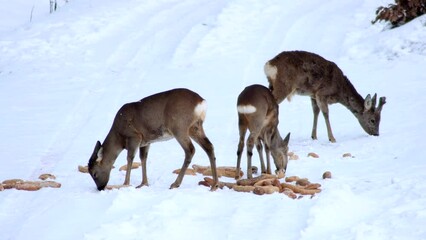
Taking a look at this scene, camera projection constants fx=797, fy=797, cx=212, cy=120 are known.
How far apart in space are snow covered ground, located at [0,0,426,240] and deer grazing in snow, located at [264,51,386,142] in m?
0.37

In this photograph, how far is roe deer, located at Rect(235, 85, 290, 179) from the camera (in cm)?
1178

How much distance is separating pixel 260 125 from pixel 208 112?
5495 millimetres

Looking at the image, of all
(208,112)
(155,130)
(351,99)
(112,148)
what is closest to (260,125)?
(155,130)

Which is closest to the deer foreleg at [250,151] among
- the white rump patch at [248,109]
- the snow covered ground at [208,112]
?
the white rump patch at [248,109]

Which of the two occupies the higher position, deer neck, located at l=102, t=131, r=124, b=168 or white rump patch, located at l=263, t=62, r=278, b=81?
deer neck, located at l=102, t=131, r=124, b=168

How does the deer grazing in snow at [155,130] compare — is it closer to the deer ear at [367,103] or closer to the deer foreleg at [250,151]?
the deer foreleg at [250,151]

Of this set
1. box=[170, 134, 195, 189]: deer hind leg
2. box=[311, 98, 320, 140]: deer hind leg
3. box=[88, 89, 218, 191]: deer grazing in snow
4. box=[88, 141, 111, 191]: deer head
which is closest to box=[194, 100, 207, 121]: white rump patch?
box=[88, 89, 218, 191]: deer grazing in snow

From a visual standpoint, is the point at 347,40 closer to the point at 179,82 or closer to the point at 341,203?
the point at 179,82

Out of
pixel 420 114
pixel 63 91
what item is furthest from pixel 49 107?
pixel 420 114

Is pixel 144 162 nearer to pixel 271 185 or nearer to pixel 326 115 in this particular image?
pixel 271 185

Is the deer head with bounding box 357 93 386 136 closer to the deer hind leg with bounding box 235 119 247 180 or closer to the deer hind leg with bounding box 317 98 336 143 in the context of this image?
the deer hind leg with bounding box 317 98 336 143

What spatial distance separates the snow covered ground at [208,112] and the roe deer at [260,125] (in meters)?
0.36

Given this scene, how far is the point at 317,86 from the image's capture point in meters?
15.8

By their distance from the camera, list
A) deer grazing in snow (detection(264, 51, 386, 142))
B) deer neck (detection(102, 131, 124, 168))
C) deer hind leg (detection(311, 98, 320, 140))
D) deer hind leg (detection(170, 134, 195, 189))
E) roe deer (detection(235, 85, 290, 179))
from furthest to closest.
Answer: deer hind leg (detection(311, 98, 320, 140)), deer grazing in snow (detection(264, 51, 386, 142)), roe deer (detection(235, 85, 290, 179)), deer neck (detection(102, 131, 124, 168)), deer hind leg (detection(170, 134, 195, 189))
